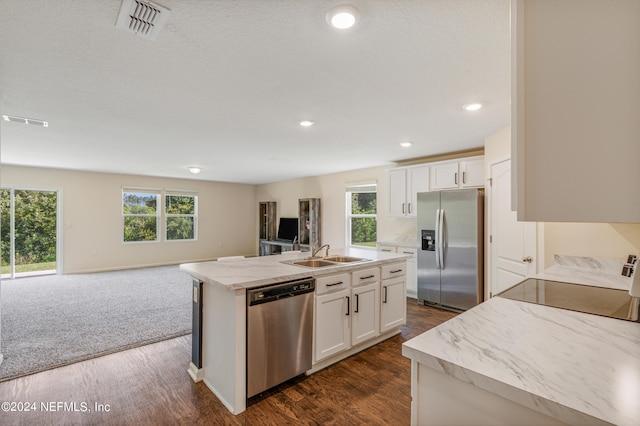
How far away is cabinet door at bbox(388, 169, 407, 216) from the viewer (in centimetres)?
514

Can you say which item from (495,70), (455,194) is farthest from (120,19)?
(455,194)

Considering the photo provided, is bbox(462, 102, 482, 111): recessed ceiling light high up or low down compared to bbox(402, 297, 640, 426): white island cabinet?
up

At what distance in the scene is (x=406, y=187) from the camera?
510 centimetres

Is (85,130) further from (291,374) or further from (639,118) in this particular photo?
(639,118)

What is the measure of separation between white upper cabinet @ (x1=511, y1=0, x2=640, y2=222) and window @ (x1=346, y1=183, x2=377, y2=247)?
5.24m

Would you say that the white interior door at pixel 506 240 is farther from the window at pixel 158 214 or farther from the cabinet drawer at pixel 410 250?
the window at pixel 158 214

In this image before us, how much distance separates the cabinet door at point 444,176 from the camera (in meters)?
4.43

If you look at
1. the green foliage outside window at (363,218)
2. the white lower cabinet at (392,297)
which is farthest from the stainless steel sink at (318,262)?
the green foliage outside window at (363,218)

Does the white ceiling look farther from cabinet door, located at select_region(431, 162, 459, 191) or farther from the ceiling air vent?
cabinet door, located at select_region(431, 162, 459, 191)

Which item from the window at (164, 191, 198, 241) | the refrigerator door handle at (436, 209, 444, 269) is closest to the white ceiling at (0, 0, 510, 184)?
the refrigerator door handle at (436, 209, 444, 269)

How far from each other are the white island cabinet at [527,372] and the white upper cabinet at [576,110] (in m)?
0.46

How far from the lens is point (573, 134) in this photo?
775mm

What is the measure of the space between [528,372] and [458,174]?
3.96 meters

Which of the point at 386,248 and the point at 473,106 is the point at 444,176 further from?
the point at 473,106
